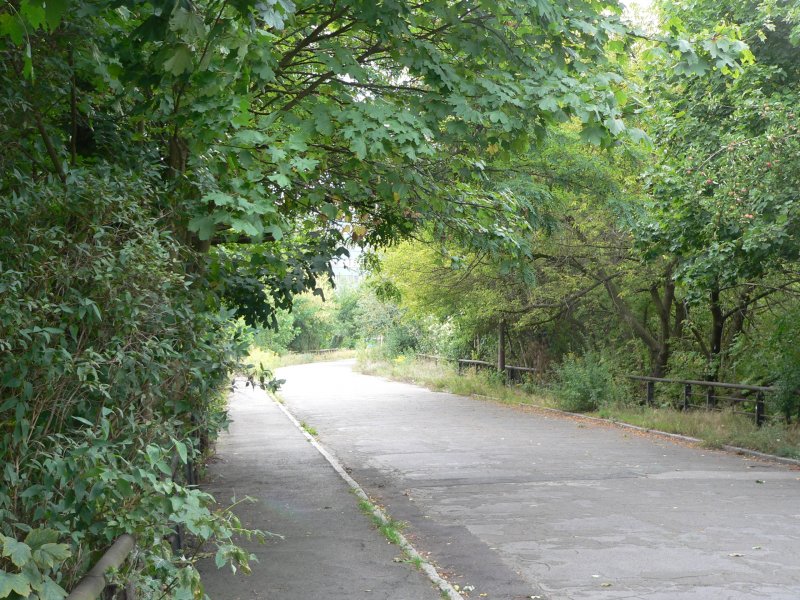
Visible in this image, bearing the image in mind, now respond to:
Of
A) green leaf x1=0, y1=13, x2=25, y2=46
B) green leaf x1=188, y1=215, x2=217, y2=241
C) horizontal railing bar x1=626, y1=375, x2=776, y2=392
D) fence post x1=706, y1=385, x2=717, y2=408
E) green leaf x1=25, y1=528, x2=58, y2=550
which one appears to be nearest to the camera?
green leaf x1=25, y1=528, x2=58, y2=550

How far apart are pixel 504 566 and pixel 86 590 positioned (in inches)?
214

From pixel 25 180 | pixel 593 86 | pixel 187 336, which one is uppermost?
pixel 593 86

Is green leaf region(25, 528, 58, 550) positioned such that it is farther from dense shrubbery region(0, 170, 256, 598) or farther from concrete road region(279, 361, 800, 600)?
concrete road region(279, 361, 800, 600)

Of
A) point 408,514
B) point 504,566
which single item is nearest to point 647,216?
point 408,514

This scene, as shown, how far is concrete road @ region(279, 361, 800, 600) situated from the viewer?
7504mm

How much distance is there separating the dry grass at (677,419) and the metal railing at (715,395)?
1.21ft

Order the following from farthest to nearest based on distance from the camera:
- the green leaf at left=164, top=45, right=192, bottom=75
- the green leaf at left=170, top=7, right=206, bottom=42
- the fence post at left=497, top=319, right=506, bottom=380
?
the fence post at left=497, top=319, right=506, bottom=380
the green leaf at left=164, top=45, right=192, bottom=75
the green leaf at left=170, top=7, right=206, bottom=42

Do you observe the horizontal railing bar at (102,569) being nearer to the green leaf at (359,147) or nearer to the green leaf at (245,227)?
the green leaf at (245,227)

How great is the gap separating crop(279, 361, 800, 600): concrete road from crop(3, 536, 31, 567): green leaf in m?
4.91

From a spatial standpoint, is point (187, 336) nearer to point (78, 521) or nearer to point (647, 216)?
point (78, 521)

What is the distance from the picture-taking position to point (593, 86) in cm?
742

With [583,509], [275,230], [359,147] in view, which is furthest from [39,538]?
[583,509]

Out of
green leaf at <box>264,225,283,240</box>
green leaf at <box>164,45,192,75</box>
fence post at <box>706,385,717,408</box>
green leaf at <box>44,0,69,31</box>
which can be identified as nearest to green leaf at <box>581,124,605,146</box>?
green leaf at <box>264,225,283,240</box>

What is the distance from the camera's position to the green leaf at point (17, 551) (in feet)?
9.44
